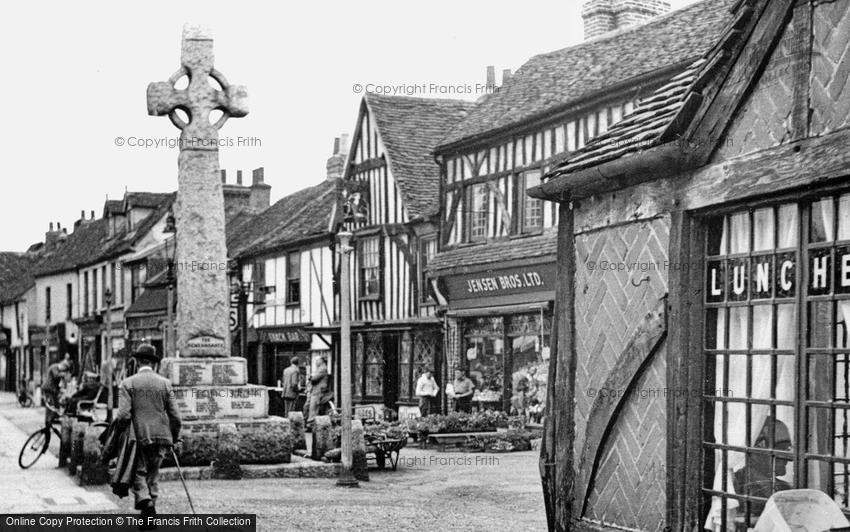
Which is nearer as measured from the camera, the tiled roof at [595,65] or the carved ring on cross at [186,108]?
the carved ring on cross at [186,108]

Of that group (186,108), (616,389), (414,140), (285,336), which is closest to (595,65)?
(414,140)

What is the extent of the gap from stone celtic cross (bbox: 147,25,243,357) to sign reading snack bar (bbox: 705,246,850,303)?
962cm

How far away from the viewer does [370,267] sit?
28.1 m

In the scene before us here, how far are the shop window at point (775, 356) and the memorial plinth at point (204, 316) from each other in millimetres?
9522

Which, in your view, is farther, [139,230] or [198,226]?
[139,230]

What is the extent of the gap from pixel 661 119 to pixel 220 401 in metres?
9.66

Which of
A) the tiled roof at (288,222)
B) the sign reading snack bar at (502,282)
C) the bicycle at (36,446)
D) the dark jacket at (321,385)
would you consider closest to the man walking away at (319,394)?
the dark jacket at (321,385)

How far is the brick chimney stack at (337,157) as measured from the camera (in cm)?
3753

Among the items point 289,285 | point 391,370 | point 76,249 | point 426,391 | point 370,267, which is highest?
point 76,249

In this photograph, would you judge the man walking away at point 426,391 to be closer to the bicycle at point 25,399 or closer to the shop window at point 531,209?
the shop window at point 531,209

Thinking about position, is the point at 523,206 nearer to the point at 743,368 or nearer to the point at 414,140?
the point at 414,140

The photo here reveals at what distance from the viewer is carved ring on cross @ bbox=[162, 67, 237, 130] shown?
16.8 metres

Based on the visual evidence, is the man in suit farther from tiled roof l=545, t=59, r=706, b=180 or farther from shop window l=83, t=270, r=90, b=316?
shop window l=83, t=270, r=90, b=316

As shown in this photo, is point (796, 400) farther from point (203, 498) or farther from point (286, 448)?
point (286, 448)
